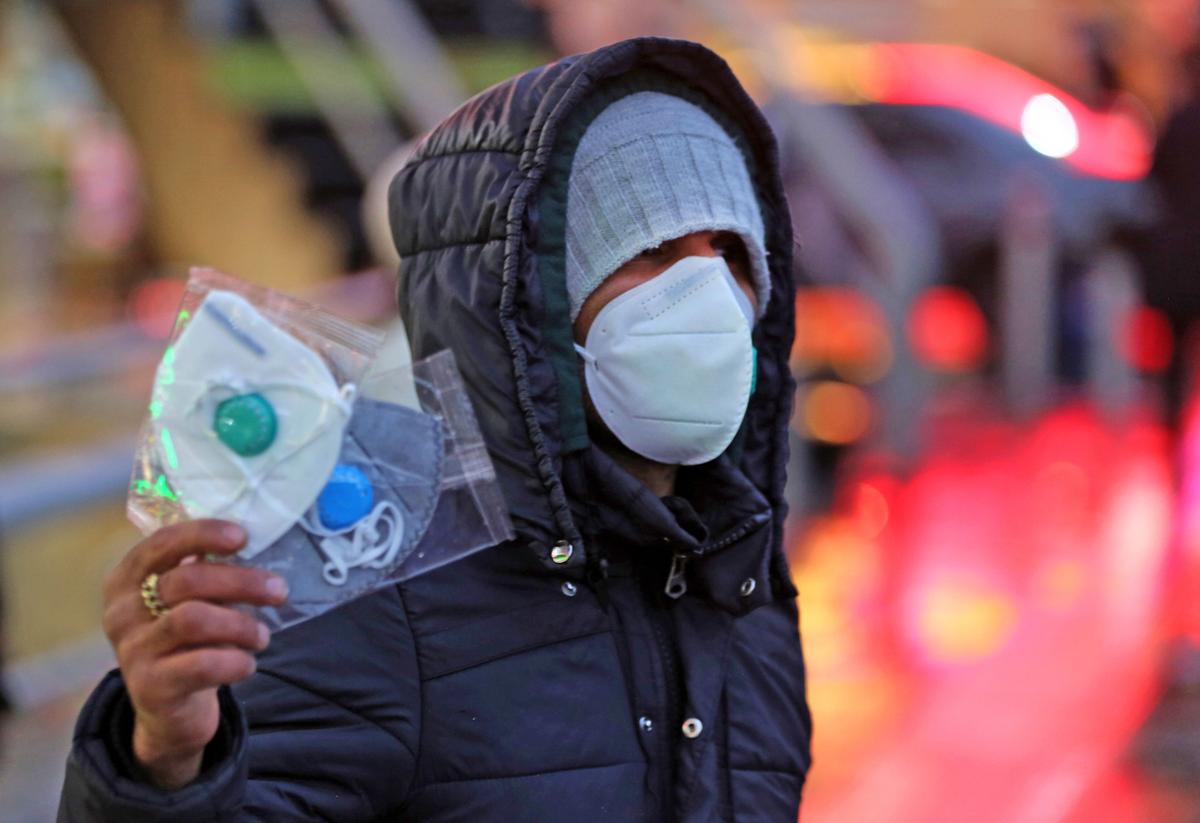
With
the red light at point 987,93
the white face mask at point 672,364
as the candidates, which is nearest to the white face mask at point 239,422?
the white face mask at point 672,364

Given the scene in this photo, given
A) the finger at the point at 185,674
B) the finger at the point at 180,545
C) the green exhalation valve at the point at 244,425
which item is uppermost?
the green exhalation valve at the point at 244,425

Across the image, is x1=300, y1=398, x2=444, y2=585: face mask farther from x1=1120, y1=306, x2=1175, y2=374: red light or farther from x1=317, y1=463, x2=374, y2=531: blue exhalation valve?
x1=1120, y1=306, x2=1175, y2=374: red light

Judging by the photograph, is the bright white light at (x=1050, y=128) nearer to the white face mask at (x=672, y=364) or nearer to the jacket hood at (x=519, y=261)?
the jacket hood at (x=519, y=261)

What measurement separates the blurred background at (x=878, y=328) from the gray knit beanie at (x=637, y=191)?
2523mm

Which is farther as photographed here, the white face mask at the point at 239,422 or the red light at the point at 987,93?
the red light at the point at 987,93

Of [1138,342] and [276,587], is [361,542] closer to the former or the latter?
[276,587]

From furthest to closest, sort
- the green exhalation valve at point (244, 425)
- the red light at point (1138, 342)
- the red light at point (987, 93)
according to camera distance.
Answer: the red light at point (987, 93)
the red light at point (1138, 342)
the green exhalation valve at point (244, 425)

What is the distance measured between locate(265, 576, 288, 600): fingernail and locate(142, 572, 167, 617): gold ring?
0.08 metres

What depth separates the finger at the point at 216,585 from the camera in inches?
49.1

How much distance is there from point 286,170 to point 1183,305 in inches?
205

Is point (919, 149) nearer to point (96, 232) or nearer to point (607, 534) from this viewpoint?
point (96, 232)

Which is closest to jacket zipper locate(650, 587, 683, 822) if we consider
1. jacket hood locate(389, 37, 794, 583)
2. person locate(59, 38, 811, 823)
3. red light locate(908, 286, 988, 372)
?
person locate(59, 38, 811, 823)

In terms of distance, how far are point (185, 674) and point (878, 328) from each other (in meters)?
6.61

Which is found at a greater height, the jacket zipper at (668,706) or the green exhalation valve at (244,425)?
the green exhalation valve at (244,425)
